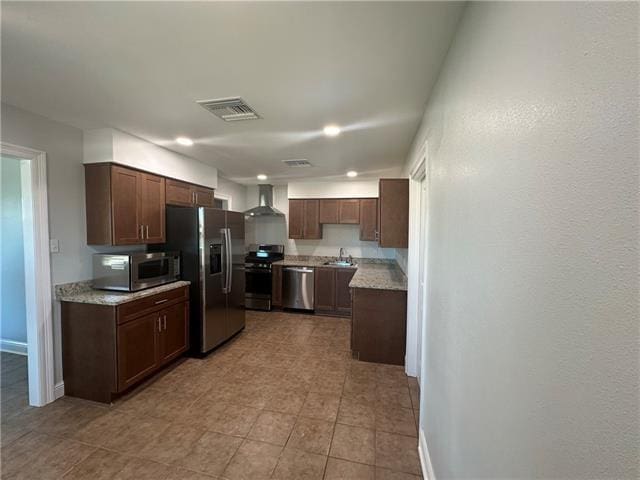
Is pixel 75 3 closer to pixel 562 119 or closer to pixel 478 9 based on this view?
pixel 478 9

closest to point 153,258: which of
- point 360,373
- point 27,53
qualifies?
point 27,53

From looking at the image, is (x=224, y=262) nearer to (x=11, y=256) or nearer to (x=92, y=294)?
(x=92, y=294)

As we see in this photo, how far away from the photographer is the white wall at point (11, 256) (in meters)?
3.24

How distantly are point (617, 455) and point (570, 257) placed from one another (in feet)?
1.04

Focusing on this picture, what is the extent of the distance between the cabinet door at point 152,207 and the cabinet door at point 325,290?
8.64 ft

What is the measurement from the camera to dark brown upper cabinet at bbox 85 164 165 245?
2.70 meters

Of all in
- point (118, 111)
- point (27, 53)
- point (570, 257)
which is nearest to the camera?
point (570, 257)

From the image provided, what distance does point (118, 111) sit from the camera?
2.26 meters

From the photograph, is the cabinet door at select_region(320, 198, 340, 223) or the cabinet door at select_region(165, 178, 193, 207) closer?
the cabinet door at select_region(165, 178, 193, 207)

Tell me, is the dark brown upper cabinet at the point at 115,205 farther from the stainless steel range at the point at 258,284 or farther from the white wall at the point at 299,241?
the white wall at the point at 299,241

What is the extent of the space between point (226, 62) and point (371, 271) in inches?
132

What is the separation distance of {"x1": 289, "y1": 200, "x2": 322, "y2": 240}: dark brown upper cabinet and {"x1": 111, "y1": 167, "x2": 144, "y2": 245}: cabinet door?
2.79 meters

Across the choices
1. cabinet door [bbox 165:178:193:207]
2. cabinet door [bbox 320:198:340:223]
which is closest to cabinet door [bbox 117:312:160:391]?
cabinet door [bbox 165:178:193:207]

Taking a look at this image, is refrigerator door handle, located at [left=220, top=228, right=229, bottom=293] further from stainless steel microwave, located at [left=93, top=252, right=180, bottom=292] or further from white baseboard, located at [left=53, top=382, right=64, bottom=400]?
white baseboard, located at [left=53, top=382, right=64, bottom=400]
